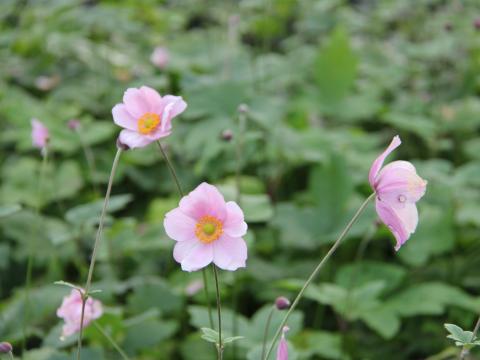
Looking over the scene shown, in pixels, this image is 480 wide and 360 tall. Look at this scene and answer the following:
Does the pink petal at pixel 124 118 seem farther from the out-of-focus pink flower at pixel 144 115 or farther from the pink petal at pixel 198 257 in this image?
the pink petal at pixel 198 257

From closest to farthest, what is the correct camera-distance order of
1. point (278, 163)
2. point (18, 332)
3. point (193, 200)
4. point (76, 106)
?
point (193, 200) → point (18, 332) → point (278, 163) → point (76, 106)

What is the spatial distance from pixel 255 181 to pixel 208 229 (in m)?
1.55

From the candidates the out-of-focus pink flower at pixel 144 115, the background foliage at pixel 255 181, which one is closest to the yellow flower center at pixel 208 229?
the out-of-focus pink flower at pixel 144 115

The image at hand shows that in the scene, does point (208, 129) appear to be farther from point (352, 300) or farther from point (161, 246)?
point (352, 300)

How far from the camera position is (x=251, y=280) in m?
2.22

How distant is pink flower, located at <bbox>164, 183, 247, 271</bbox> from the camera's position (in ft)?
3.43

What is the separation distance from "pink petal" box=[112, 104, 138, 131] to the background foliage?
0.50m

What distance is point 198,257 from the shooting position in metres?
1.06

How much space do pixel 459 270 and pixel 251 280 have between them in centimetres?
72

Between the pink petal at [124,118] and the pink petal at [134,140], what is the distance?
0.05 feet

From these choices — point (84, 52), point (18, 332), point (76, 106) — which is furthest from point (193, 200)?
point (84, 52)

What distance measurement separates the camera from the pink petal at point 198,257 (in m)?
1.05

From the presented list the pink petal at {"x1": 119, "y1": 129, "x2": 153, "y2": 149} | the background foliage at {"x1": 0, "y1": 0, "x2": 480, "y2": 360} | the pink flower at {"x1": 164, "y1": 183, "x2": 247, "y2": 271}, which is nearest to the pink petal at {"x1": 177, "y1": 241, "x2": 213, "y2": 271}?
the pink flower at {"x1": 164, "y1": 183, "x2": 247, "y2": 271}

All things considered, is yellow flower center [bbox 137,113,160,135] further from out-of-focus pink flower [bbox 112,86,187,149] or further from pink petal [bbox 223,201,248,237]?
pink petal [bbox 223,201,248,237]
